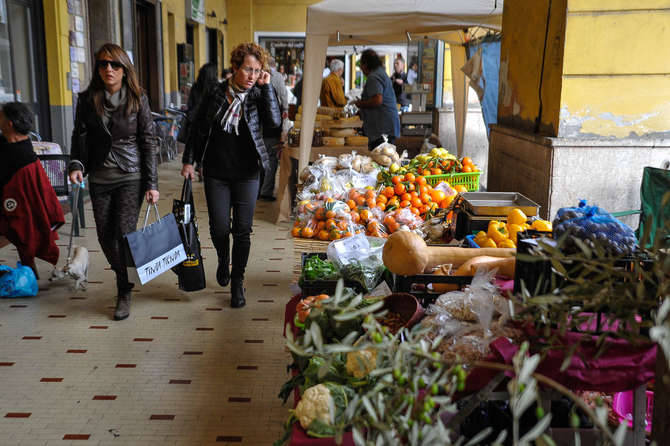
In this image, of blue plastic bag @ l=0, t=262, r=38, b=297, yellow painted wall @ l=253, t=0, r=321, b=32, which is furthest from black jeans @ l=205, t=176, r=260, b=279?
yellow painted wall @ l=253, t=0, r=321, b=32

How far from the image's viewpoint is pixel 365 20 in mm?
5977

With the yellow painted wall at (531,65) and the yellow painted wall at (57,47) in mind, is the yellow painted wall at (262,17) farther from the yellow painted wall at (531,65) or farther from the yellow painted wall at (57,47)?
the yellow painted wall at (531,65)

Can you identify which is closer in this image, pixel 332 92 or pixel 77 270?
pixel 77 270

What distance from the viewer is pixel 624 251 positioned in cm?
162

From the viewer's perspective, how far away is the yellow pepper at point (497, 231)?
2.55 metres

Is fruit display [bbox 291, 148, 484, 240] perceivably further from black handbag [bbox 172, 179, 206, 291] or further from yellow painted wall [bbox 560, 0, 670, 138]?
yellow painted wall [bbox 560, 0, 670, 138]

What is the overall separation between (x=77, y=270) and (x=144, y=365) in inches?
55.0

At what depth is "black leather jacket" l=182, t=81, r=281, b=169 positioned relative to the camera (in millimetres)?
3893

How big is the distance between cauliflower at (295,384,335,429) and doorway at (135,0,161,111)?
36.0 feet

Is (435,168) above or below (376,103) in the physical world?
below

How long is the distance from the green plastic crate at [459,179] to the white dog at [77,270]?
253cm

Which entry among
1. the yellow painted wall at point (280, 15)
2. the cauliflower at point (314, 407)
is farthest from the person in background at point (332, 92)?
the yellow painted wall at point (280, 15)

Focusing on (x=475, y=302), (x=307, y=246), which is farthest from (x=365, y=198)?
(x=475, y=302)

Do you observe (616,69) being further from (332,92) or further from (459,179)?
(332,92)
